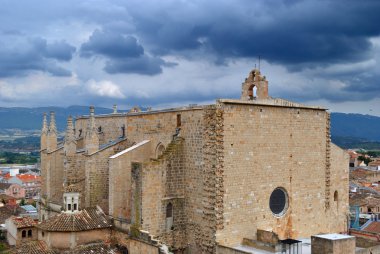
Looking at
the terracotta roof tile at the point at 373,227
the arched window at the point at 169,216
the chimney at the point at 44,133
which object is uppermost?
the chimney at the point at 44,133

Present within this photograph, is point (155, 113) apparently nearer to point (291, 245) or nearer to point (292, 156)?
point (292, 156)

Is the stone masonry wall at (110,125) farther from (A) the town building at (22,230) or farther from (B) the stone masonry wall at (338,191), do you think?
(B) the stone masonry wall at (338,191)

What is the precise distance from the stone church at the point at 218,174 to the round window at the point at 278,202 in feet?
0.19

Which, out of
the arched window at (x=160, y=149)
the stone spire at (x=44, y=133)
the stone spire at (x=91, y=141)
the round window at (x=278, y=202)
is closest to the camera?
the round window at (x=278, y=202)

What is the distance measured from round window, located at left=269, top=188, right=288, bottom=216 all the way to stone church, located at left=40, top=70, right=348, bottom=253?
0.06 meters

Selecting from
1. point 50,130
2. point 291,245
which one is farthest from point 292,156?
point 50,130

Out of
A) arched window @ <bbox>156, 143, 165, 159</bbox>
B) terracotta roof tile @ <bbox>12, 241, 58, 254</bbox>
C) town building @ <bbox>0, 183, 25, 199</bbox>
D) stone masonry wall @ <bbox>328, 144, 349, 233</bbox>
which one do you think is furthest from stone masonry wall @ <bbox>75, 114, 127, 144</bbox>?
town building @ <bbox>0, 183, 25, 199</bbox>

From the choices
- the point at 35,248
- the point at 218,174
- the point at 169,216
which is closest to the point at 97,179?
the point at 35,248

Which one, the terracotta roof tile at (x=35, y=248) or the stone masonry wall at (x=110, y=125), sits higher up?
the stone masonry wall at (x=110, y=125)

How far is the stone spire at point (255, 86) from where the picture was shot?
93.1 feet

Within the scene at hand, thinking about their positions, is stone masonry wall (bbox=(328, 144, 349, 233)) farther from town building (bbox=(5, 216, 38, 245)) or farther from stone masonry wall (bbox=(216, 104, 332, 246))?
town building (bbox=(5, 216, 38, 245))

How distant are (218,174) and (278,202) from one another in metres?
5.26

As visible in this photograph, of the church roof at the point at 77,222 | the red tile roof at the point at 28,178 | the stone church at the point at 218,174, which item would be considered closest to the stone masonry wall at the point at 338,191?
the stone church at the point at 218,174

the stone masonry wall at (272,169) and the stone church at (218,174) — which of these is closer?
the stone church at (218,174)
